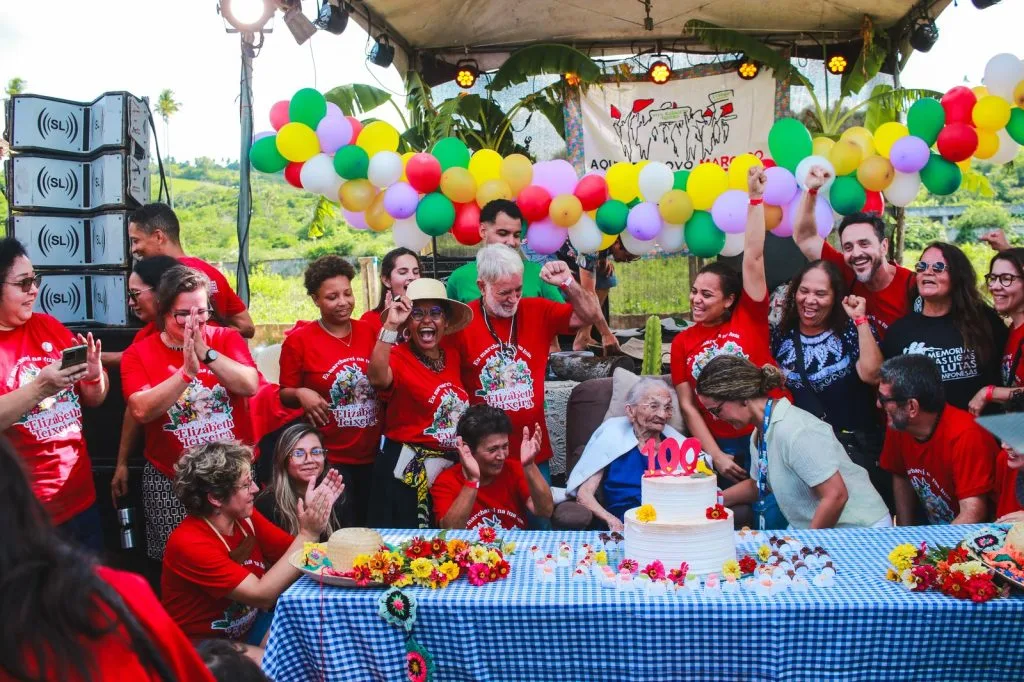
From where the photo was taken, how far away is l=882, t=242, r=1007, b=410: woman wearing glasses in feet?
13.6

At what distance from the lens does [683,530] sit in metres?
3.00

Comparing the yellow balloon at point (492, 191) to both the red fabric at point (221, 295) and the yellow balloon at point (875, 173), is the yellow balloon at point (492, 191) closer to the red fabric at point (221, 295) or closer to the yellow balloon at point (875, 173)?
the red fabric at point (221, 295)

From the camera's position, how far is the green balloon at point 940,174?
5020 millimetres

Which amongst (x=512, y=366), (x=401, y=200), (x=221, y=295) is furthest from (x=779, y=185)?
(x=221, y=295)

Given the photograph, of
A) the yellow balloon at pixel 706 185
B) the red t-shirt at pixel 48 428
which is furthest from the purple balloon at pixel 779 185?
the red t-shirt at pixel 48 428

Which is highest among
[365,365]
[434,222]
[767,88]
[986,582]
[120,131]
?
[767,88]

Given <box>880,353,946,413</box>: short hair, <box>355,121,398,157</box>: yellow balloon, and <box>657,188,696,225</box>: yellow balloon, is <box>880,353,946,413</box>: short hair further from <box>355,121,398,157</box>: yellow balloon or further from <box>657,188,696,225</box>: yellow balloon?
<box>355,121,398,157</box>: yellow balloon

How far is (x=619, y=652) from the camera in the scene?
2848 mm

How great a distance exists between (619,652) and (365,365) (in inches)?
78.9

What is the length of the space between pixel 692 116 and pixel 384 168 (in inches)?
204

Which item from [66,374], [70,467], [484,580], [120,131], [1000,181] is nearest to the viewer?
[484,580]

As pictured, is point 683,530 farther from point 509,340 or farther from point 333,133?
point 333,133

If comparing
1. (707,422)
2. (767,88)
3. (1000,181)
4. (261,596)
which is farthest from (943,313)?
(1000,181)

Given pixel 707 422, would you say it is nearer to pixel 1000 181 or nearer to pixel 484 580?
pixel 484 580
